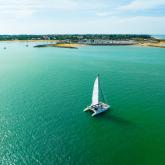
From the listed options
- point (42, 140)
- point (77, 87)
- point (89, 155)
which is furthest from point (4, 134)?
point (77, 87)

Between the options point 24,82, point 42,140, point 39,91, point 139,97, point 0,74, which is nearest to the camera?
point 42,140

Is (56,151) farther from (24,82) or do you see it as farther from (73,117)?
(24,82)

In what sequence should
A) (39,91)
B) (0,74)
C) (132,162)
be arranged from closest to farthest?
(132,162) < (39,91) < (0,74)

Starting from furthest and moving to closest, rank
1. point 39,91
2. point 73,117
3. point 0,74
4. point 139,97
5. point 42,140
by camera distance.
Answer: point 0,74 < point 39,91 < point 139,97 < point 73,117 < point 42,140

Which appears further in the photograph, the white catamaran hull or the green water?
the white catamaran hull

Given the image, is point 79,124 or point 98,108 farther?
point 98,108

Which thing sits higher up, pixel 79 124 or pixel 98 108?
pixel 98 108

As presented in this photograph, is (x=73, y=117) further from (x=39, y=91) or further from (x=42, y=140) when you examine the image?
(x=39, y=91)

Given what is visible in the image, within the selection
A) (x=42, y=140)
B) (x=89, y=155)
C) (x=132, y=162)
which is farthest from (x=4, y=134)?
(x=132, y=162)

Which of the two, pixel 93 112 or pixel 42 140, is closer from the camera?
pixel 42 140

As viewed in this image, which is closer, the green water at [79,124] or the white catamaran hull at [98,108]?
the green water at [79,124]
